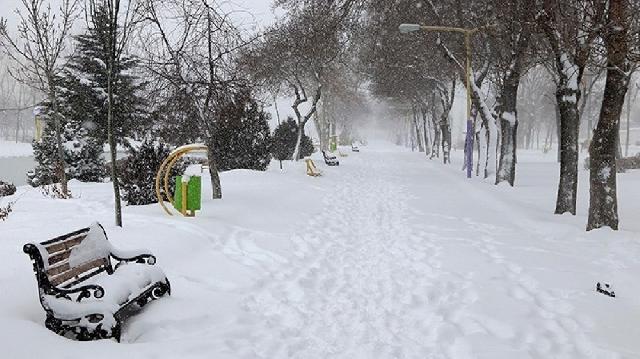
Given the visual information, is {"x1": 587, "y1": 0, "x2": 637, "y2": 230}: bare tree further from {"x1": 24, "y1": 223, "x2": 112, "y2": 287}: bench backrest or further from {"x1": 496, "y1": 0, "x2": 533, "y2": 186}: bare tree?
{"x1": 24, "y1": 223, "x2": 112, "y2": 287}: bench backrest

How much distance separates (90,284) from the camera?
4.78m

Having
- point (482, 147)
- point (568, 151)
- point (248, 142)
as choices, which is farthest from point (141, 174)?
point (482, 147)

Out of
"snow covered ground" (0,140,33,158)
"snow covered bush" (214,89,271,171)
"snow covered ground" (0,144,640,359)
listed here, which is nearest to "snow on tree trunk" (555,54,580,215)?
"snow covered ground" (0,144,640,359)

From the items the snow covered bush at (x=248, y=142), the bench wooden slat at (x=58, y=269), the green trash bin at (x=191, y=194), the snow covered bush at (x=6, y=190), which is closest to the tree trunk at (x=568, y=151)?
the green trash bin at (x=191, y=194)

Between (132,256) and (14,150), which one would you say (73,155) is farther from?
(14,150)

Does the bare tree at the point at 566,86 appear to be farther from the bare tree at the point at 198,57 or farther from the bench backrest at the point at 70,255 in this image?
the bench backrest at the point at 70,255

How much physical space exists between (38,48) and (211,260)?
43.0ft

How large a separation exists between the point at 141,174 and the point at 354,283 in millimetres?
8756

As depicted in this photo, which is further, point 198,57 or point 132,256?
point 198,57

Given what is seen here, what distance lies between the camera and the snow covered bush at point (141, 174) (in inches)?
531

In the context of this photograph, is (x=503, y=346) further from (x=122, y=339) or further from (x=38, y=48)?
(x=38, y=48)

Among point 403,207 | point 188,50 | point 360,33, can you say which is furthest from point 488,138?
point 188,50

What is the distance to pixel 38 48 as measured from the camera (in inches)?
651

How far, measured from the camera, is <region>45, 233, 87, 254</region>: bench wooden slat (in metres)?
4.86
